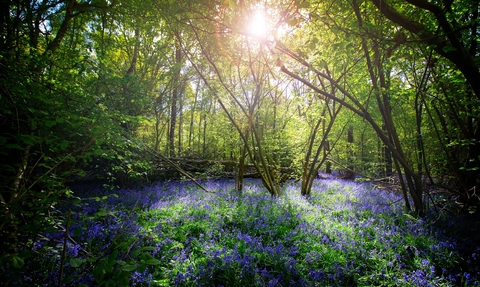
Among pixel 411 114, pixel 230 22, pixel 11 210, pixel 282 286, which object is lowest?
pixel 282 286

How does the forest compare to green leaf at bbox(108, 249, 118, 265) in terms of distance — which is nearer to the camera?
green leaf at bbox(108, 249, 118, 265)

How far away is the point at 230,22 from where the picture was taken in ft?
14.3

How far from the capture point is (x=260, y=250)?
3566 mm

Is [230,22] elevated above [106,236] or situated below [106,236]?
above

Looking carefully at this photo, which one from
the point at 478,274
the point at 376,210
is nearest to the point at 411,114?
the point at 376,210

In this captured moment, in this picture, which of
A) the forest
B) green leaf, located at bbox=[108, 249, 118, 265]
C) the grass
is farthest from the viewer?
the grass

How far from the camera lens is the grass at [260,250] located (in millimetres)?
2643

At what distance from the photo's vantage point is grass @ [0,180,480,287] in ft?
8.67

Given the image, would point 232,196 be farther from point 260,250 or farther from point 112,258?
point 112,258

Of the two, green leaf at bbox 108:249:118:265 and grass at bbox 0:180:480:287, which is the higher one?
green leaf at bbox 108:249:118:265

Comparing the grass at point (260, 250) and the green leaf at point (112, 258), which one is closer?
the green leaf at point (112, 258)

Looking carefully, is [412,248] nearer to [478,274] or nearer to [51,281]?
[478,274]

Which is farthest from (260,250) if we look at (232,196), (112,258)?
(232,196)

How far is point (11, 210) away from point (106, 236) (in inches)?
101
